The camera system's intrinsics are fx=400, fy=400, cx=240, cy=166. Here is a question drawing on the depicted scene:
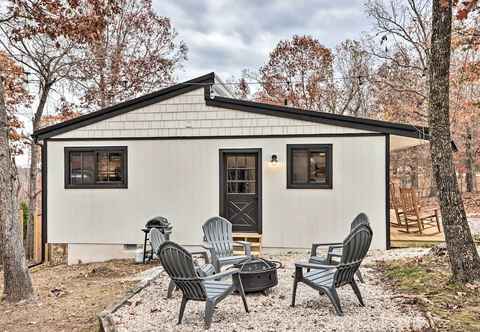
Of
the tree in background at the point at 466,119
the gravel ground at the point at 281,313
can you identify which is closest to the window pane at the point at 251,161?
the gravel ground at the point at 281,313

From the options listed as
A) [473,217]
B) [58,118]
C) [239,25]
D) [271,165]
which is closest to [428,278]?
[271,165]

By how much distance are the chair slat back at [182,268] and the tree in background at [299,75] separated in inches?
620

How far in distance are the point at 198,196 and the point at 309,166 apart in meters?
2.41

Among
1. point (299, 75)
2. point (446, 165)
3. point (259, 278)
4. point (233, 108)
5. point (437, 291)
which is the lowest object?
point (437, 291)

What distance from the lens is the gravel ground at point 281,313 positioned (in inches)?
156

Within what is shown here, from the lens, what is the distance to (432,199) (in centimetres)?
1784

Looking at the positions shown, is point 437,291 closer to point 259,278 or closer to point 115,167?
point 259,278

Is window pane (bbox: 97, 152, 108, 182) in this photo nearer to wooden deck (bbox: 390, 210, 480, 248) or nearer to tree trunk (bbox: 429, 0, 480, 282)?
wooden deck (bbox: 390, 210, 480, 248)

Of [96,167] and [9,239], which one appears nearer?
[9,239]

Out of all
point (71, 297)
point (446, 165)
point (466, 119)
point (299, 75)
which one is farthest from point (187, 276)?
point (299, 75)

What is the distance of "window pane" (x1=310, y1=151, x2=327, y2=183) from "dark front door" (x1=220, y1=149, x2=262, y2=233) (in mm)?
1072

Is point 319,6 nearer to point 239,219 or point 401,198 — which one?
point 401,198

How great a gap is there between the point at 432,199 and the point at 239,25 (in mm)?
11544

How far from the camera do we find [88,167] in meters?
8.84
